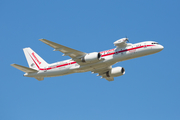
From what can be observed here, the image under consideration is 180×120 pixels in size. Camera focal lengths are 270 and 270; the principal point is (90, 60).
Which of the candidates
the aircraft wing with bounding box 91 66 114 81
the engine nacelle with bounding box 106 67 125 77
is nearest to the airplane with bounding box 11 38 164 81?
the aircraft wing with bounding box 91 66 114 81

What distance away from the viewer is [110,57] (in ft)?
172

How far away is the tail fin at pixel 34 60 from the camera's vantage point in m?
59.7

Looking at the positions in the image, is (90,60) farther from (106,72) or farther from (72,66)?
(106,72)

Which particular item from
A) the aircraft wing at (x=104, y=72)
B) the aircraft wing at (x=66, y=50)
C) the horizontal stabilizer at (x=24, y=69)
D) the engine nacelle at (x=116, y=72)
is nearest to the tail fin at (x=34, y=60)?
the horizontal stabilizer at (x=24, y=69)

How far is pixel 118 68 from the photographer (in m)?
61.1

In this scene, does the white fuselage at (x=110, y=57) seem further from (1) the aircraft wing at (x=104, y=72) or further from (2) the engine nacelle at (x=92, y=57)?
(1) the aircraft wing at (x=104, y=72)

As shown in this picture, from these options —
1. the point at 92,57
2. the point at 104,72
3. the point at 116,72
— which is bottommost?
the point at 116,72

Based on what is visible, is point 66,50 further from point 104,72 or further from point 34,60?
point 104,72

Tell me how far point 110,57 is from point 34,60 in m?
19.0

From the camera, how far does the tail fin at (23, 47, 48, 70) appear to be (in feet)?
196

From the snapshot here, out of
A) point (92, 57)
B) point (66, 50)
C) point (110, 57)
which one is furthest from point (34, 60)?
point (110, 57)

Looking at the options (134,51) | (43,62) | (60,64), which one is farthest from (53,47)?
(134,51)

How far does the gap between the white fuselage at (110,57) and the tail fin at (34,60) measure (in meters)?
2.99

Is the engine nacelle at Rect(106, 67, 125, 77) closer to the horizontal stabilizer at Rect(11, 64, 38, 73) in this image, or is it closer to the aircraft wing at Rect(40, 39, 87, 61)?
the aircraft wing at Rect(40, 39, 87, 61)
